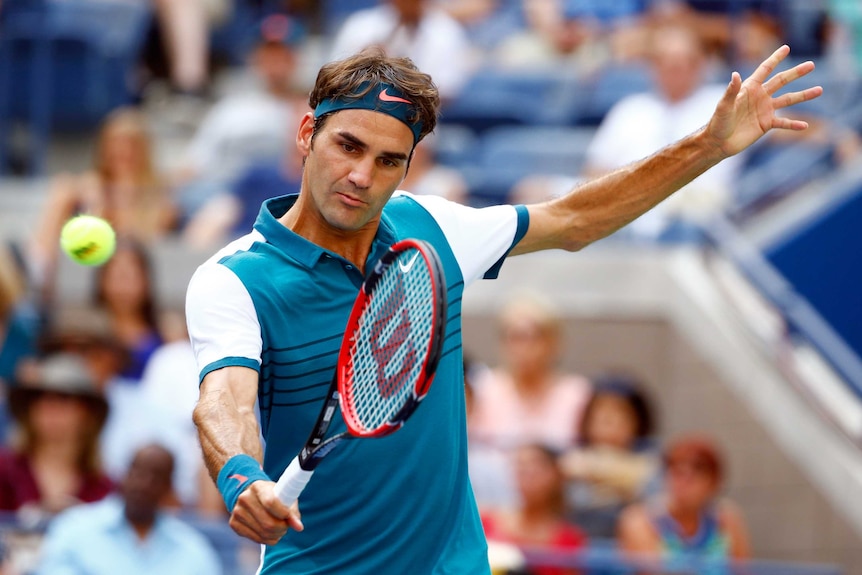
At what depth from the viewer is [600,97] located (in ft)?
32.2

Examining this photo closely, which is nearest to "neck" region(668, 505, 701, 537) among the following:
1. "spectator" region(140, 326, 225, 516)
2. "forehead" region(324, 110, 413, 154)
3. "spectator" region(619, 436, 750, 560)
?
"spectator" region(619, 436, 750, 560)

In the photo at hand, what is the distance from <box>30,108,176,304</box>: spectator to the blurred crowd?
13 mm

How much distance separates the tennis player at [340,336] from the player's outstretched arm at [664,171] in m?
0.10

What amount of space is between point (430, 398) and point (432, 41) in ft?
21.0

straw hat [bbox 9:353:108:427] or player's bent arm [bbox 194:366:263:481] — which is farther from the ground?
straw hat [bbox 9:353:108:427]

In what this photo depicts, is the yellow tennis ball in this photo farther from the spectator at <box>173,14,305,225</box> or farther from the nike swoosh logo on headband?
the spectator at <box>173,14,305,225</box>

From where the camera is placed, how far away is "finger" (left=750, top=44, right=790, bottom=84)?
3.74m

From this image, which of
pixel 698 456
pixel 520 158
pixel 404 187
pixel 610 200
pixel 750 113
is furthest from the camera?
pixel 520 158

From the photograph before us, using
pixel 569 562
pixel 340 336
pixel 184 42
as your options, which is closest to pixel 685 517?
pixel 569 562

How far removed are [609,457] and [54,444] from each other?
8.56ft

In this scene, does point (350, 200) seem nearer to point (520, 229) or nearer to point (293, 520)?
point (520, 229)

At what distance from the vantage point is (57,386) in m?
7.32

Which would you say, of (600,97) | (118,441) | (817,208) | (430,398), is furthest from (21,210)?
(430,398)

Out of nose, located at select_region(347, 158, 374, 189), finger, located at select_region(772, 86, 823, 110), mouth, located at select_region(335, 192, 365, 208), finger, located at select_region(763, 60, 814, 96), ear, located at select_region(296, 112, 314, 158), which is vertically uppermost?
finger, located at select_region(763, 60, 814, 96)
